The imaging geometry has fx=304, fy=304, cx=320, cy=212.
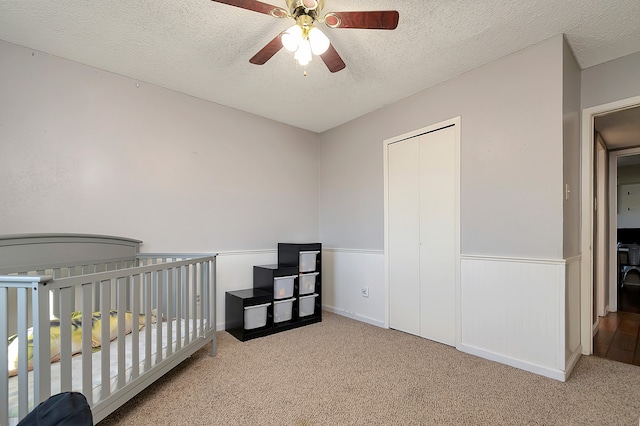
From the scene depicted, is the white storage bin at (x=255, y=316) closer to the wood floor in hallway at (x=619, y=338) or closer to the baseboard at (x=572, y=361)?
the baseboard at (x=572, y=361)

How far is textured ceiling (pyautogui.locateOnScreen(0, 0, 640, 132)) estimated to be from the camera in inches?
71.0

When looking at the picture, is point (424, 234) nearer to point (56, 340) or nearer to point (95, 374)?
point (95, 374)

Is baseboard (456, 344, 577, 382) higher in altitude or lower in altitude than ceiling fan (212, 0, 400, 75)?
lower

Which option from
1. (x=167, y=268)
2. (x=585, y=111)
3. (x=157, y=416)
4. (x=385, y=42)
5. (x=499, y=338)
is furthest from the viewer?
(x=585, y=111)

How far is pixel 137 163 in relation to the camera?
2.68 metres

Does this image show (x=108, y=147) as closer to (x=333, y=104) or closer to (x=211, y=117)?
(x=211, y=117)

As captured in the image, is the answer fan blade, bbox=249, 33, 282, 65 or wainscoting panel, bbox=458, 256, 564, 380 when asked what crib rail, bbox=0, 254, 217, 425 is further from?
wainscoting panel, bbox=458, 256, 564, 380

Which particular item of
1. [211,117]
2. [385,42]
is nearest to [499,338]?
[385,42]

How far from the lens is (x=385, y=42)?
213cm

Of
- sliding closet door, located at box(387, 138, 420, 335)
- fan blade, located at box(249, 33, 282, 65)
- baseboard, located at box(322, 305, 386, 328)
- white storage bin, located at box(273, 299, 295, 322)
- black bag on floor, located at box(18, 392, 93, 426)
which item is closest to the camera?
black bag on floor, located at box(18, 392, 93, 426)

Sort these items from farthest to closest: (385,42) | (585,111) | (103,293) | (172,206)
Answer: (172,206), (585,111), (385,42), (103,293)

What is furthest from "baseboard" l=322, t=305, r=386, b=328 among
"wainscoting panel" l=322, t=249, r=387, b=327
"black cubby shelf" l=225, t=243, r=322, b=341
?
"black cubby shelf" l=225, t=243, r=322, b=341

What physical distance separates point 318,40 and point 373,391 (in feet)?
6.79

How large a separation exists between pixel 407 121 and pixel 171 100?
7.53 feet
